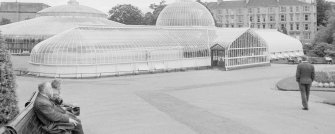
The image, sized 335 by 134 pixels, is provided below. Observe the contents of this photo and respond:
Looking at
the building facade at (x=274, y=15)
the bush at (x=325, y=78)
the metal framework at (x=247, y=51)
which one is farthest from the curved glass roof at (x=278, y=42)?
the building facade at (x=274, y=15)

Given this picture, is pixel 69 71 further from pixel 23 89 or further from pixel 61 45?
pixel 23 89

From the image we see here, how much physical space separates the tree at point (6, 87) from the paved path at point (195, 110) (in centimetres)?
294

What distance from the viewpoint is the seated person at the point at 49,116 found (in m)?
6.95

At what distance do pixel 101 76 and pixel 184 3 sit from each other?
1914 centimetres

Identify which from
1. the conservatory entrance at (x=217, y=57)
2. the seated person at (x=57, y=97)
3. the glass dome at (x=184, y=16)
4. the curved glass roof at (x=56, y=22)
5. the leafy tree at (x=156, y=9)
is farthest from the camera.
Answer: the leafy tree at (x=156, y=9)

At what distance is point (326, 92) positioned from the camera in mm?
19109

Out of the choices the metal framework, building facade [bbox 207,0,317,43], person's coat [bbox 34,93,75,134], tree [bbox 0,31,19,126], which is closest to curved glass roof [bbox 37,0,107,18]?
the metal framework

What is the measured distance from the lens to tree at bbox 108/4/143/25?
77938mm

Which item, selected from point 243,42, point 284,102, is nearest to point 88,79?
point 284,102

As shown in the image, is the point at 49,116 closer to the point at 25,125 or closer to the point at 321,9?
the point at 25,125

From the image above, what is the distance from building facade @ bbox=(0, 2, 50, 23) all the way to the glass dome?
258 ft

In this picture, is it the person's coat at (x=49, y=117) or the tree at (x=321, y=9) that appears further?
the tree at (x=321, y=9)

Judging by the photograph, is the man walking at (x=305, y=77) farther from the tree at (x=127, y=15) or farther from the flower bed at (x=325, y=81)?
the tree at (x=127, y=15)

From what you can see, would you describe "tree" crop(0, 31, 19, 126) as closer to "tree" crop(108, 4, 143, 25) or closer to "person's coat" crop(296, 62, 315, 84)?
"person's coat" crop(296, 62, 315, 84)
